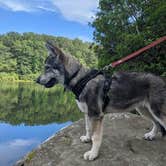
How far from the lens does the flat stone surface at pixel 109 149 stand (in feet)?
22.5

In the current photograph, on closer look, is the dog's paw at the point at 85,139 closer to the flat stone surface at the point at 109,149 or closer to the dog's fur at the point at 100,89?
the flat stone surface at the point at 109,149

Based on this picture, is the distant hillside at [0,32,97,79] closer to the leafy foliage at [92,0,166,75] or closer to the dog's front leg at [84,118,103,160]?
the leafy foliage at [92,0,166,75]

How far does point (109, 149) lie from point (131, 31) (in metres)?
23.3

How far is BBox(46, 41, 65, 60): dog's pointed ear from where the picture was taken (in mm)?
6719

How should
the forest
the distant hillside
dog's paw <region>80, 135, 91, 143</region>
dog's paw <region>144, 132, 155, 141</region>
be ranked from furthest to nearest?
the distant hillside
the forest
dog's paw <region>144, 132, 155, 141</region>
dog's paw <region>80, 135, 91, 143</region>

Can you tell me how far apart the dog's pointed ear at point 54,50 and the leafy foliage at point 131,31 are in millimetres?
17765

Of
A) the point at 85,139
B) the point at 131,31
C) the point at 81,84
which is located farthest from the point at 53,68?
the point at 131,31

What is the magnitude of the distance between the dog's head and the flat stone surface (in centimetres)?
161

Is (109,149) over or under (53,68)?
under

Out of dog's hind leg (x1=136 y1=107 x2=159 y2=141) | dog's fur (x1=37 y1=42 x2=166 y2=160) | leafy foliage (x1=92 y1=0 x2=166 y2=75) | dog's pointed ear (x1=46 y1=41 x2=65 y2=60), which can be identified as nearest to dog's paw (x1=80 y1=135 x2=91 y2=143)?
dog's fur (x1=37 y1=42 x2=166 y2=160)

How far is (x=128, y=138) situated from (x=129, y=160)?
108cm

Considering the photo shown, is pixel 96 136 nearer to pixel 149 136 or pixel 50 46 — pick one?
pixel 149 136

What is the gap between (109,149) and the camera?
7.24 meters

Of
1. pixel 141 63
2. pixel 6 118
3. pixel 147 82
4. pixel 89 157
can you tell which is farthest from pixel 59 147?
pixel 6 118
